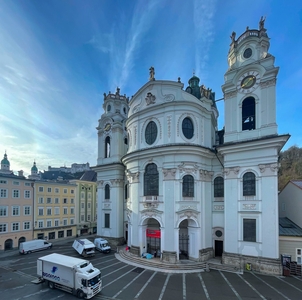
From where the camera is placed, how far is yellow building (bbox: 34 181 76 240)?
36031 mm

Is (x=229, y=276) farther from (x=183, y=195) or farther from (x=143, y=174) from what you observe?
(x=143, y=174)

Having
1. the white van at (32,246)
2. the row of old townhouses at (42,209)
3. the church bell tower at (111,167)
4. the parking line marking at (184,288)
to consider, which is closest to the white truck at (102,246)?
the church bell tower at (111,167)

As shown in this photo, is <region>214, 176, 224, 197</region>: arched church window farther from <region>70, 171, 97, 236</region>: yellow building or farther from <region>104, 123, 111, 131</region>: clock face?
<region>70, 171, 97, 236</region>: yellow building

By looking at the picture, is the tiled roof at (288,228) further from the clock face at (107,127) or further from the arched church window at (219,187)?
the clock face at (107,127)

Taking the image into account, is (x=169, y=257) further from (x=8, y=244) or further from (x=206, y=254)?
(x=8, y=244)

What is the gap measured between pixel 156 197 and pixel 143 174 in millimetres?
3464

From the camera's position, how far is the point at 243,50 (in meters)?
22.7

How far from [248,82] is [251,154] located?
8.14 metres

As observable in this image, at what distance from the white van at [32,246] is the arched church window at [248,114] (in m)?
32.7

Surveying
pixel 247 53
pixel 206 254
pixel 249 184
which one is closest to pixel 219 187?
pixel 249 184

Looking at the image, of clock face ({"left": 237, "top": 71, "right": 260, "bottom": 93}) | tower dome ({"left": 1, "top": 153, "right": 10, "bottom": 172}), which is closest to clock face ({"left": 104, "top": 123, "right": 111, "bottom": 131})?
clock face ({"left": 237, "top": 71, "right": 260, "bottom": 93})

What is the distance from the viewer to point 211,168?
24.7 metres

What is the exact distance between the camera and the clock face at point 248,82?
21.7 m

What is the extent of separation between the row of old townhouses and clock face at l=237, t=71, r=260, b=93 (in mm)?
36395
